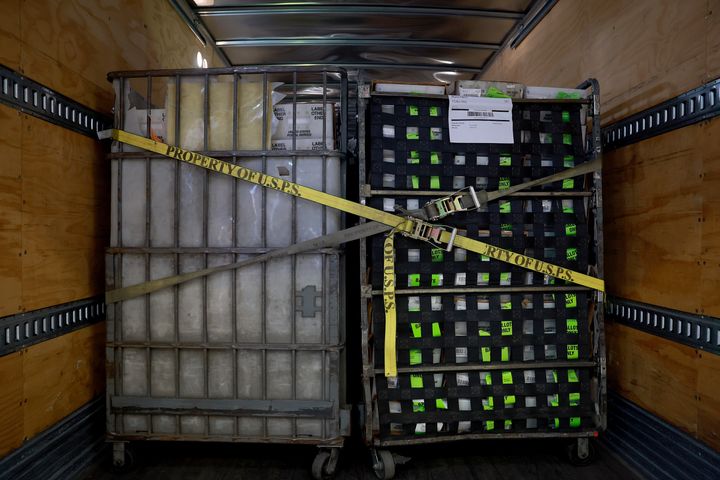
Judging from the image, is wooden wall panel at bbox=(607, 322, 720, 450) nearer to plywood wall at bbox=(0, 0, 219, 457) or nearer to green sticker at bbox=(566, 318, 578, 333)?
green sticker at bbox=(566, 318, 578, 333)

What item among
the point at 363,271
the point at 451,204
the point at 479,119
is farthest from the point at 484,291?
the point at 479,119

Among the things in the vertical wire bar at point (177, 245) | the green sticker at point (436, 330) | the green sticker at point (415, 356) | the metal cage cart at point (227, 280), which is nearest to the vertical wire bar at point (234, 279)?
the metal cage cart at point (227, 280)

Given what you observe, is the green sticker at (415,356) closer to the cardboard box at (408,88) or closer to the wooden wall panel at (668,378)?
the wooden wall panel at (668,378)

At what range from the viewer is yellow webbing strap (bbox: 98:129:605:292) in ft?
8.19

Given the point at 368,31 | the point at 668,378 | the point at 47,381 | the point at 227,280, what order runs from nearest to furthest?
the point at 47,381 < the point at 668,378 < the point at 227,280 < the point at 368,31

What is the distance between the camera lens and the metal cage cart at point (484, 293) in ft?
8.43

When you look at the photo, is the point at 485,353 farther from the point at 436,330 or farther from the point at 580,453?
the point at 580,453

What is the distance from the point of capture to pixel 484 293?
2.62 metres

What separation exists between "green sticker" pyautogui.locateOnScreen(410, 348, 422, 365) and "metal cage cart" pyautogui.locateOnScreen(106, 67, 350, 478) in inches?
18.3

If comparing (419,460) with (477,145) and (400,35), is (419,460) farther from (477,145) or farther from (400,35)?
(400,35)

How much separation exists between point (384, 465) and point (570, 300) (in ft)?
5.40

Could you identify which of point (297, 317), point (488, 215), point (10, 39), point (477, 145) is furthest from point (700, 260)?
point (10, 39)

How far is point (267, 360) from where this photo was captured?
2551mm

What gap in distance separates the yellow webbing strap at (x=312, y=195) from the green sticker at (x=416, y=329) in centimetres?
57
